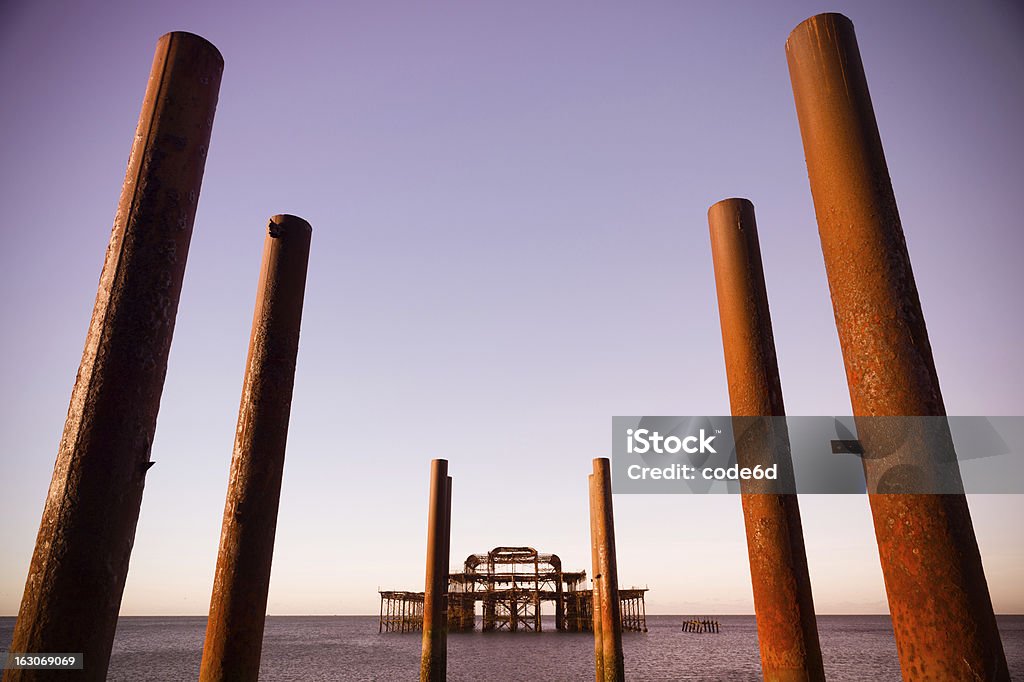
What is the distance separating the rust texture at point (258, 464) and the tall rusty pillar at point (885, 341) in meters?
3.26

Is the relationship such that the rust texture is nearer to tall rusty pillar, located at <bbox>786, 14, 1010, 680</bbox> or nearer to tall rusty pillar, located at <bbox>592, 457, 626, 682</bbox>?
tall rusty pillar, located at <bbox>786, 14, 1010, 680</bbox>

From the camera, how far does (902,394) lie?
8.16 feet

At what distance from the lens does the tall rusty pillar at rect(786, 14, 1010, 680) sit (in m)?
2.23

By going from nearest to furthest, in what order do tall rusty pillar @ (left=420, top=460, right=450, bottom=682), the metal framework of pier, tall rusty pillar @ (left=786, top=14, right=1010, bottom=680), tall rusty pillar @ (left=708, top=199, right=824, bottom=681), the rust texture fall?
tall rusty pillar @ (left=786, top=14, right=1010, bottom=680) < the rust texture < tall rusty pillar @ (left=708, top=199, right=824, bottom=681) < tall rusty pillar @ (left=420, top=460, right=450, bottom=682) < the metal framework of pier

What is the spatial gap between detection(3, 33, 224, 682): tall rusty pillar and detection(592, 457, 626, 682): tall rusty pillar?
12846 mm

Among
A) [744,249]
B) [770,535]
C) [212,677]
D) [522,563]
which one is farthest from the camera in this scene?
[522,563]

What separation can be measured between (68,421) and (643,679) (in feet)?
102

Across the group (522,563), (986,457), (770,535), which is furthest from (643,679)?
(986,457)

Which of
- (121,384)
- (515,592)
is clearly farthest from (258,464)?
(515,592)

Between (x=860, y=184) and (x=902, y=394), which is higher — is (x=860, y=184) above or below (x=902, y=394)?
above

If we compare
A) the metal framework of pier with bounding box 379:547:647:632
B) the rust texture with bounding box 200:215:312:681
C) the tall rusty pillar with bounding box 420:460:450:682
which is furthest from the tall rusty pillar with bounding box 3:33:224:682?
the metal framework of pier with bounding box 379:547:647:632

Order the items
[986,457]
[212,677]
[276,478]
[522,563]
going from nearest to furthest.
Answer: [986,457] < [212,677] < [276,478] < [522,563]

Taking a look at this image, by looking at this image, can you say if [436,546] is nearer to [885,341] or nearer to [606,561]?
[606,561]

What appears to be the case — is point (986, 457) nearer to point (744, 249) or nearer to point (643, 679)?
point (744, 249)
